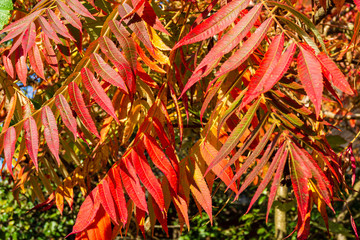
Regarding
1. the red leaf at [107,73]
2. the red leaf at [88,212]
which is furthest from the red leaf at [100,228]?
the red leaf at [107,73]

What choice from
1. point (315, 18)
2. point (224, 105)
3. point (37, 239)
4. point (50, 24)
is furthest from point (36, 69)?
point (37, 239)

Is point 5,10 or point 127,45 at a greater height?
point 5,10

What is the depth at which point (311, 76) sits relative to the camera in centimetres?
59

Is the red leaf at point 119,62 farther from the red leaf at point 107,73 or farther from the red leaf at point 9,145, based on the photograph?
the red leaf at point 9,145

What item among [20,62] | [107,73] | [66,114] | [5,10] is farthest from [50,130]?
[5,10]

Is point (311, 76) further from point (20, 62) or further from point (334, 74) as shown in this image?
point (20, 62)

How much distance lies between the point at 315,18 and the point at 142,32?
1.30 meters

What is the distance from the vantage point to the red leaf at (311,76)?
22.2 inches

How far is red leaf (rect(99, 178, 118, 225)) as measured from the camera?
0.79 meters

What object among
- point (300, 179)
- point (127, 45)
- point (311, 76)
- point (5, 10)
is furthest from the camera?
point (5, 10)

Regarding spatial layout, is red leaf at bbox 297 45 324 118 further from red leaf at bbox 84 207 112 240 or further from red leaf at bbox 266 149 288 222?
red leaf at bbox 84 207 112 240

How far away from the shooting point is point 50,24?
35.0 inches

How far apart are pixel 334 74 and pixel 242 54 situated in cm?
15

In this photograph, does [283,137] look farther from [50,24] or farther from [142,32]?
[50,24]
